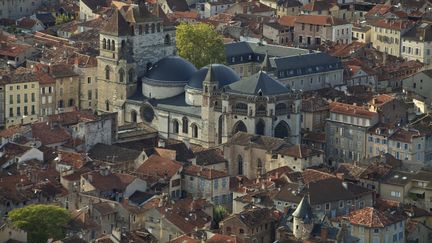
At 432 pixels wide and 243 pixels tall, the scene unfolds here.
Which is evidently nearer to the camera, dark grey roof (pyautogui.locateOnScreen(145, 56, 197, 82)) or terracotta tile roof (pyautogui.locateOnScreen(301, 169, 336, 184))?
terracotta tile roof (pyautogui.locateOnScreen(301, 169, 336, 184))

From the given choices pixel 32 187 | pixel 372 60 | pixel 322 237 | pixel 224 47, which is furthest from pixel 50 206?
pixel 372 60

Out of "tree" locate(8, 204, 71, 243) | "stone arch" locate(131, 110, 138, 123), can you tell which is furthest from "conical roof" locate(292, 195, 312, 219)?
"stone arch" locate(131, 110, 138, 123)

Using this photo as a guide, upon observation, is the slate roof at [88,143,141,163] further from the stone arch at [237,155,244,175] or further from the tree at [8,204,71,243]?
the tree at [8,204,71,243]

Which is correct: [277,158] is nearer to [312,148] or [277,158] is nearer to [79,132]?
[312,148]

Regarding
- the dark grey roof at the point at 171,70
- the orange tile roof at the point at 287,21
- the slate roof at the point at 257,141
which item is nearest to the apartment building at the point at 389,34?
the orange tile roof at the point at 287,21

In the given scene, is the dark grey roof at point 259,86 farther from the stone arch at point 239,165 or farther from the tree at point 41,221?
the tree at point 41,221

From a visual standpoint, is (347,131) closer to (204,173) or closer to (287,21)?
(204,173)
